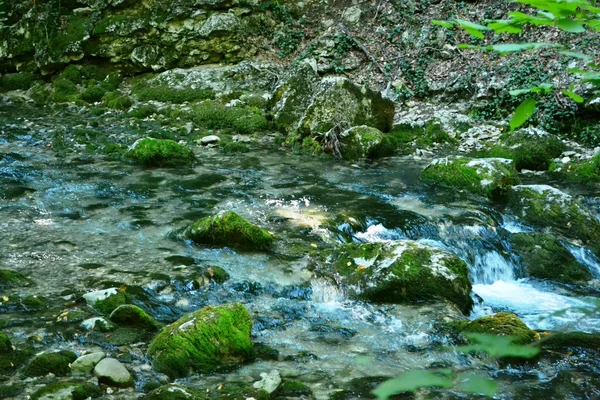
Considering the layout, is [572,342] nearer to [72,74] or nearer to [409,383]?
[409,383]

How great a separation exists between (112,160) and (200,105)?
430 centimetres

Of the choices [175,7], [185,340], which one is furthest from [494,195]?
[175,7]

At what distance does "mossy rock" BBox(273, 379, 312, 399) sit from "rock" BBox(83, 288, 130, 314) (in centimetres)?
188

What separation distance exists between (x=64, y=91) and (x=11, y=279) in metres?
12.0

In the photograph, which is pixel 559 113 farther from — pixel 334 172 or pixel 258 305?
pixel 258 305

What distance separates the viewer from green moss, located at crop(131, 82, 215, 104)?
49.7 ft

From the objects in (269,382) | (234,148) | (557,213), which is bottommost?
(269,382)

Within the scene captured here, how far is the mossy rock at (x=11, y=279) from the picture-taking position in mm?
5464

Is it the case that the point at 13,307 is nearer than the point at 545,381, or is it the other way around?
the point at 545,381

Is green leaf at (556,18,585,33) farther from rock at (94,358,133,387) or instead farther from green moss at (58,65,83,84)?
green moss at (58,65,83,84)

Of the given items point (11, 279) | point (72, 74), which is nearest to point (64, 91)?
point (72, 74)

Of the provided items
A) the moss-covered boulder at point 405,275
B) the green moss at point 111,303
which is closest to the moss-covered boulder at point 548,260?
the moss-covered boulder at point 405,275

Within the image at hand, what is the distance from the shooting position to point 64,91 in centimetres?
1616

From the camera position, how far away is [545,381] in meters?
4.22
